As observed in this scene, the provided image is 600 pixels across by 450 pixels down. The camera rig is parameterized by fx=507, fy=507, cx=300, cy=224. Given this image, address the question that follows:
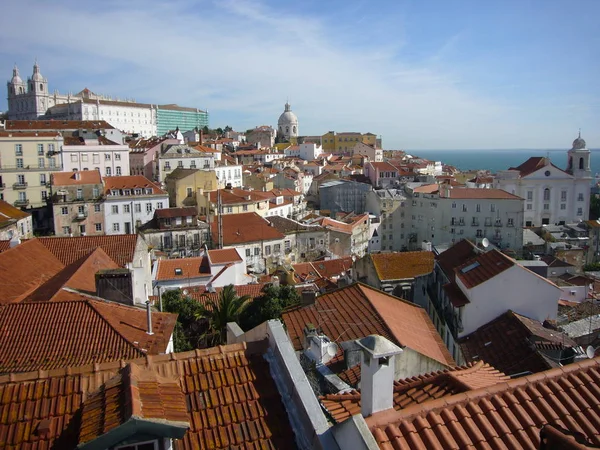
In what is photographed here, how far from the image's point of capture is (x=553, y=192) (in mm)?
64188

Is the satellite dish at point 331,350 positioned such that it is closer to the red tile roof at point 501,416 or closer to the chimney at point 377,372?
the red tile roof at point 501,416

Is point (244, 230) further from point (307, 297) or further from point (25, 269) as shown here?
point (307, 297)

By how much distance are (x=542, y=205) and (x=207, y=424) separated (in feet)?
222

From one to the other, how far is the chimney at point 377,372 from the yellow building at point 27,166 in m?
48.2

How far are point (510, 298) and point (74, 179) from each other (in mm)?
36707

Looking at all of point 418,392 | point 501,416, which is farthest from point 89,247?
point 501,416

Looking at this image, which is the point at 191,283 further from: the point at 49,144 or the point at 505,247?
the point at 505,247

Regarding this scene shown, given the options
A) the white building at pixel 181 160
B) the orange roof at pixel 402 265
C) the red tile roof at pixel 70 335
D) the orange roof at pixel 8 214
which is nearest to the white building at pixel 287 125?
the white building at pixel 181 160

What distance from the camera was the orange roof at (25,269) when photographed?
13.8 m

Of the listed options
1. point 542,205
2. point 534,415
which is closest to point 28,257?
point 534,415

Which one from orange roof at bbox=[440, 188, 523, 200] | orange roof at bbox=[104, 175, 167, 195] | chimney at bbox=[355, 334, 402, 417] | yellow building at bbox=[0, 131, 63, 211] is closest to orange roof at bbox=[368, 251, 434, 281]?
chimney at bbox=[355, 334, 402, 417]

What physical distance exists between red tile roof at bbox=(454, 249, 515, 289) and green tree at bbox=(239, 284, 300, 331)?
18.2ft

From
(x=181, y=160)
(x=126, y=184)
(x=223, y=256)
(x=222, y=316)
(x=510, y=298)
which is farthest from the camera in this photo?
(x=181, y=160)

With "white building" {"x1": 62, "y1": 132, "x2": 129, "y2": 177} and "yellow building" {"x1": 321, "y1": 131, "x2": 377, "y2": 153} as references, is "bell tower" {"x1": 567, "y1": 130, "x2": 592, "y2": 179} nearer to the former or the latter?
"white building" {"x1": 62, "y1": 132, "x2": 129, "y2": 177}
